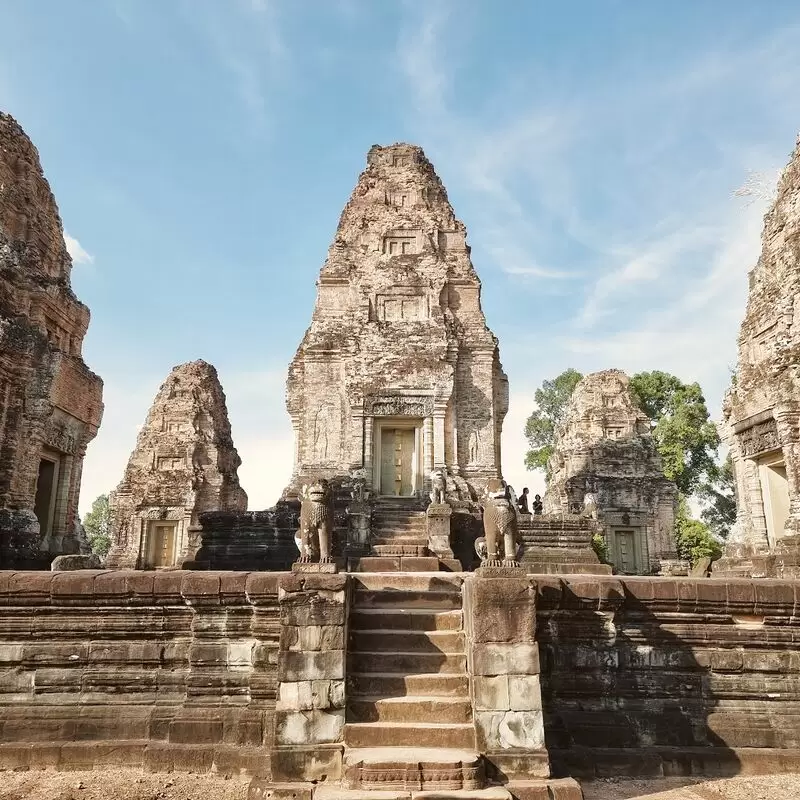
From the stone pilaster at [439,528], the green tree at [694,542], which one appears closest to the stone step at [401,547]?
the stone pilaster at [439,528]

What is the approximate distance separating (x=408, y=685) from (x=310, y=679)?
2.81 feet

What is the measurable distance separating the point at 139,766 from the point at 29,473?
6710 mm

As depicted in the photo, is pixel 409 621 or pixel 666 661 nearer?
pixel 666 661

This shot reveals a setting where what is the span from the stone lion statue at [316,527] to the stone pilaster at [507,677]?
5.87 feet

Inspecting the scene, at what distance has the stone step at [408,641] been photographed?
5.88 meters

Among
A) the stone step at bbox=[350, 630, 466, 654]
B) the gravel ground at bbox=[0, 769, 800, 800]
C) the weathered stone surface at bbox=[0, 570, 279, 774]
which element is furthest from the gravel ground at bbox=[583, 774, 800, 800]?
the weathered stone surface at bbox=[0, 570, 279, 774]

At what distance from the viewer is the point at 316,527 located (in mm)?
6672

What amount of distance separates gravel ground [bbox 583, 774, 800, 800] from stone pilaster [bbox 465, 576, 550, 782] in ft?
2.11

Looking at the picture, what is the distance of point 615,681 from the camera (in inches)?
234

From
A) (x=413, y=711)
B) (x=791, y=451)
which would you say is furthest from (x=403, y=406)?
(x=413, y=711)

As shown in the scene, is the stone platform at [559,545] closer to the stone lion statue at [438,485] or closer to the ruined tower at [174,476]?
the stone lion statue at [438,485]

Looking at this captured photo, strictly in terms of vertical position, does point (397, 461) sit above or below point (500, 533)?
above

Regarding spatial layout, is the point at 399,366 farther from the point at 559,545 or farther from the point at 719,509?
the point at 719,509

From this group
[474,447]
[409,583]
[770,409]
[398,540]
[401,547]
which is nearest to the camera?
[409,583]
